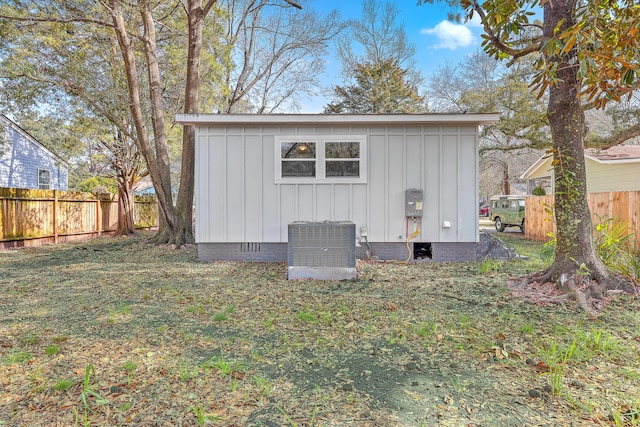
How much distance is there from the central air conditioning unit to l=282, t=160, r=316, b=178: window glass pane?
62.3 inches

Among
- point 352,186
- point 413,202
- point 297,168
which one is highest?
point 297,168

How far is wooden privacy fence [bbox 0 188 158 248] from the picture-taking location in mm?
8570

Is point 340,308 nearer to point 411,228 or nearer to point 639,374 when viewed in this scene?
point 639,374

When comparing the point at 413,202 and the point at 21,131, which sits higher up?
the point at 21,131

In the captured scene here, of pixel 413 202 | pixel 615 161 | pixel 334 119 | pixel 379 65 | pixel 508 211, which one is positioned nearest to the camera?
pixel 334 119

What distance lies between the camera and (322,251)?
16.8 ft

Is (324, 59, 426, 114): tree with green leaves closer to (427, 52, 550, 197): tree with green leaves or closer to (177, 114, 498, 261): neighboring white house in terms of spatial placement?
(427, 52, 550, 197): tree with green leaves

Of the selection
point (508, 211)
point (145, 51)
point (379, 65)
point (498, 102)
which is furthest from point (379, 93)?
point (145, 51)

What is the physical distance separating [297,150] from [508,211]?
1000cm

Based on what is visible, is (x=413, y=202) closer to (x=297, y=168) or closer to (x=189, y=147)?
(x=297, y=168)

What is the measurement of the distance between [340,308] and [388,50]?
66.1 ft

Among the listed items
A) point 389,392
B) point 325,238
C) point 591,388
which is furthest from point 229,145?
point 591,388

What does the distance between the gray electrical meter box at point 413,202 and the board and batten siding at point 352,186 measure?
0.40 ft

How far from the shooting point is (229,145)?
648 centimetres
